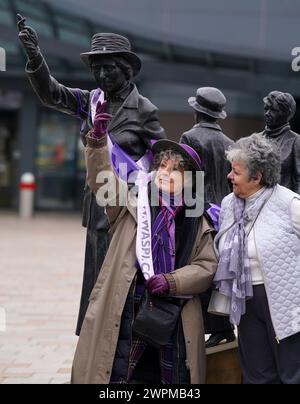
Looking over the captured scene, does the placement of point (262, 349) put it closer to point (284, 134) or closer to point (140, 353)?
point (140, 353)

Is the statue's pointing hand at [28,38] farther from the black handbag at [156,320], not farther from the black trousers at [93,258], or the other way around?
the black handbag at [156,320]

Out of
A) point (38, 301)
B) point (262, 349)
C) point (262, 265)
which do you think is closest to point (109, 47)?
point (262, 265)

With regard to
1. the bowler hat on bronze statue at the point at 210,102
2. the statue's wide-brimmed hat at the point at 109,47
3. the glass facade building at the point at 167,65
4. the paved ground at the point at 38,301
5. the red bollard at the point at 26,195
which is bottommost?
the paved ground at the point at 38,301

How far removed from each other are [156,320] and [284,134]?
1.44 m

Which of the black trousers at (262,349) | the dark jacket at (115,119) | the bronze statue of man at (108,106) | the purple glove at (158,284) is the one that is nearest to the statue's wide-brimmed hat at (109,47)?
the bronze statue of man at (108,106)

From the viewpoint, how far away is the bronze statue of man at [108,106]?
3918 millimetres

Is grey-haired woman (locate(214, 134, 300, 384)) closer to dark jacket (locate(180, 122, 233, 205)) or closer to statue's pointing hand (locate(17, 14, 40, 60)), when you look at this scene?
dark jacket (locate(180, 122, 233, 205))

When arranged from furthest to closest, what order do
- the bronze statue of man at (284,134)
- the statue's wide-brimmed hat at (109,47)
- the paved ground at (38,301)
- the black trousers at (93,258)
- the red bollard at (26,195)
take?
the red bollard at (26,195)
the paved ground at (38,301)
the bronze statue of man at (284,134)
the black trousers at (93,258)
the statue's wide-brimmed hat at (109,47)

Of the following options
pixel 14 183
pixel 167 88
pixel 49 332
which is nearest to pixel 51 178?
pixel 14 183

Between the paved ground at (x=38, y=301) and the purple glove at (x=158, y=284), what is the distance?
1.77 metres

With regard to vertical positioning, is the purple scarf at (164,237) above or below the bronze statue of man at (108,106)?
below

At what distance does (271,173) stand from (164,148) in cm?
57

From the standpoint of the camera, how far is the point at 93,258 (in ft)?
13.4

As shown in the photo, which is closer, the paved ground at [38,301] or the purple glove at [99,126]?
the purple glove at [99,126]
